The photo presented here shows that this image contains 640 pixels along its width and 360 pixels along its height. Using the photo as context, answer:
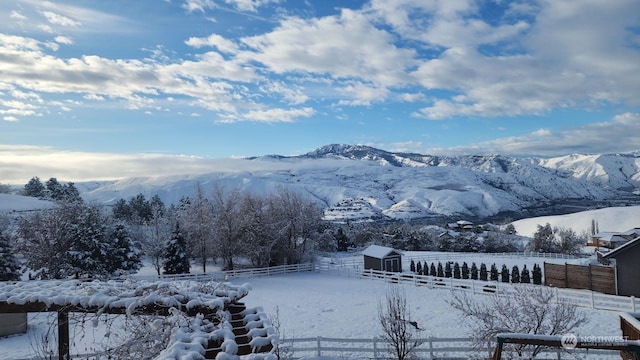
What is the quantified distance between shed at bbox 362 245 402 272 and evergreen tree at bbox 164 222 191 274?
1601 centimetres

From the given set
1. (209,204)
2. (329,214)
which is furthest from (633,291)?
(329,214)

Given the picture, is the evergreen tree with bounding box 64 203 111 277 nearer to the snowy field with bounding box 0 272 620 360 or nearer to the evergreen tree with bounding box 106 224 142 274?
the evergreen tree with bounding box 106 224 142 274

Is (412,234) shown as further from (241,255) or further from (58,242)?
(58,242)

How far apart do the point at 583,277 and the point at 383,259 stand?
14201 millimetres

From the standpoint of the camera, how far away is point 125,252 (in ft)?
111

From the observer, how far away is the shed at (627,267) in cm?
2188

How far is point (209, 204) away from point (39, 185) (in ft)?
227

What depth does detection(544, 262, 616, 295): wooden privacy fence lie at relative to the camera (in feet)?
77.7

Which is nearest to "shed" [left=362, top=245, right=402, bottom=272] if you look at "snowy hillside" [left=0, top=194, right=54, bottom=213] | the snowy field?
the snowy field

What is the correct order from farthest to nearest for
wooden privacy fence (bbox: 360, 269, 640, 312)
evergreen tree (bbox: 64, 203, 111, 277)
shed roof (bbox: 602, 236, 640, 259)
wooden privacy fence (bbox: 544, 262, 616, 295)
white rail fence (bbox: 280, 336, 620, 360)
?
1. evergreen tree (bbox: 64, 203, 111, 277)
2. wooden privacy fence (bbox: 544, 262, 616, 295)
3. shed roof (bbox: 602, 236, 640, 259)
4. wooden privacy fence (bbox: 360, 269, 640, 312)
5. white rail fence (bbox: 280, 336, 620, 360)

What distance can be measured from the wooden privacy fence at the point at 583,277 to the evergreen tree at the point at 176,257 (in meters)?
28.5

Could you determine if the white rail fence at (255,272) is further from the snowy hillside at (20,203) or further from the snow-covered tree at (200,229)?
the snowy hillside at (20,203)

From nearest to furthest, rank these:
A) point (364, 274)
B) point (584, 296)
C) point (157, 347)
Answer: point (157, 347) → point (584, 296) → point (364, 274)

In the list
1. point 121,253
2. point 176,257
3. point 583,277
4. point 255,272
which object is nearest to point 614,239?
point 583,277
